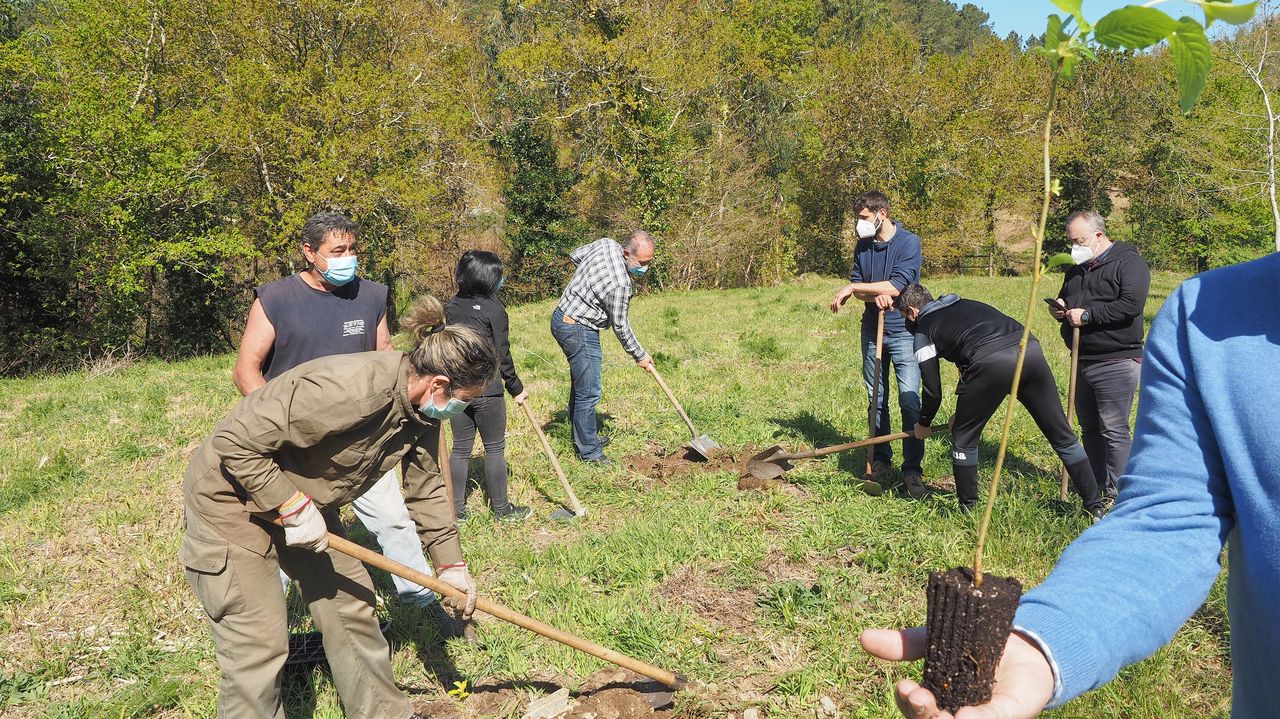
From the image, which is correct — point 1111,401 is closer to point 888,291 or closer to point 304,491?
point 888,291

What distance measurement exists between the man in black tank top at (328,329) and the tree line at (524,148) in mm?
14000

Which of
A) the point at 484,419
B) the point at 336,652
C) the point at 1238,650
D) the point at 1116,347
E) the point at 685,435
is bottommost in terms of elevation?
the point at 685,435

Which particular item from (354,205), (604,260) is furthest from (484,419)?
(354,205)

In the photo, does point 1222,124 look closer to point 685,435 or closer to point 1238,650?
point 685,435

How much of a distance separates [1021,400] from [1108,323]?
88 cm

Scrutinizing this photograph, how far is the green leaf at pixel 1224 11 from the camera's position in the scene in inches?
33.4

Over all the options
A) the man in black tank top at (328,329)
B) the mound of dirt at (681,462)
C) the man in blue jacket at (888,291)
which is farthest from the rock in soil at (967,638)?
the mound of dirt at (681,462)

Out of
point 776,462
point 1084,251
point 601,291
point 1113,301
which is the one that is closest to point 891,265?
point 1084,251

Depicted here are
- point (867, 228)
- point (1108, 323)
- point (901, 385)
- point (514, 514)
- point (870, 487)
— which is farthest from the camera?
point (867, 228)

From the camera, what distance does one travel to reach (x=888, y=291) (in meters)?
6.40

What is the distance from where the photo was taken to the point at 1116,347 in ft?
17.5

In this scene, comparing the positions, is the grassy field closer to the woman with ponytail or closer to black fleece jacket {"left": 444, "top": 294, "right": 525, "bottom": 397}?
the woman with ponytail

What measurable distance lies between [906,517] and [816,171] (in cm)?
2915

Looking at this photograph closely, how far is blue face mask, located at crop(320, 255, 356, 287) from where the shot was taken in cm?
436
